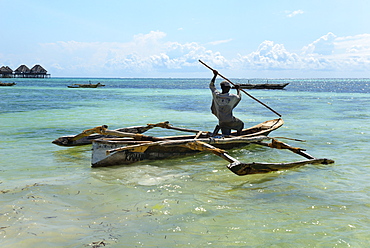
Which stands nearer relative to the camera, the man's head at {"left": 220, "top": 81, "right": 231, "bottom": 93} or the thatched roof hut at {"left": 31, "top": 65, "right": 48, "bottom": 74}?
the man's head at {"left": 220, "top": 81, "right": 231, "bottom": 93}

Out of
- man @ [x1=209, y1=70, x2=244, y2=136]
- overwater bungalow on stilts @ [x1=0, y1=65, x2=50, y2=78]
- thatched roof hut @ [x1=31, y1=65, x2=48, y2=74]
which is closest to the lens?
man @ [x1=209, y1=70, x2=244, y2=136]

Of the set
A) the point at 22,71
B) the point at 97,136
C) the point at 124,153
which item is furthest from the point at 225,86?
the point at 22,71

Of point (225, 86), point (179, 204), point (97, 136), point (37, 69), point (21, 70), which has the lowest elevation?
point (179, 204)

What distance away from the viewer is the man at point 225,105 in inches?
316

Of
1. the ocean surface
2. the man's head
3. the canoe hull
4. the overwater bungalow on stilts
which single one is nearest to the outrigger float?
the canoe hull

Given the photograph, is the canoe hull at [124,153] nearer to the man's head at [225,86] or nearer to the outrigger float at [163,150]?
the outrigger float at [163,150]

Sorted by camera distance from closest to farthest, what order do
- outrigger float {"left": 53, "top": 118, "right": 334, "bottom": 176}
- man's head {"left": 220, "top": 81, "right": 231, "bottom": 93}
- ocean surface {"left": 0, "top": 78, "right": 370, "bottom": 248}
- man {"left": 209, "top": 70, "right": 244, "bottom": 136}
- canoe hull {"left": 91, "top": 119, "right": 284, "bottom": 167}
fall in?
ocean surface {"left": 0, "top": 78, "right": 370, "bottom": 248}, outrigger float {"left": 53, "top": 118, "right": 334, "bottom": 176}, canoe hull {"left": 91, "top": 119, "right": 284, "bottom": 167}, man's head {"left": 220, "top": 81, "right": 231, "bottom": 93}, man {"left": 209, "top": 70, "right": 244, "bottom": 136}

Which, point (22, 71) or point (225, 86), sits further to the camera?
point (22, 71)

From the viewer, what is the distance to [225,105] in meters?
8.16

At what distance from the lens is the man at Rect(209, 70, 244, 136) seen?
8.03 m

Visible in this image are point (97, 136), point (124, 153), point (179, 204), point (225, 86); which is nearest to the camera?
point (179, 204)

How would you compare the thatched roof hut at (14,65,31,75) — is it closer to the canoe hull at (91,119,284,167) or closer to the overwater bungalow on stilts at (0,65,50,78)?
the overwater bungalow on stilts at (0,65,50,78)

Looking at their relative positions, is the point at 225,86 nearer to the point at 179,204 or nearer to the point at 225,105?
the point at 225,105

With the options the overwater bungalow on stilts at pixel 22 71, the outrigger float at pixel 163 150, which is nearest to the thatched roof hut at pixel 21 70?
the overwater bungalow on stilts at pixel 22 71
